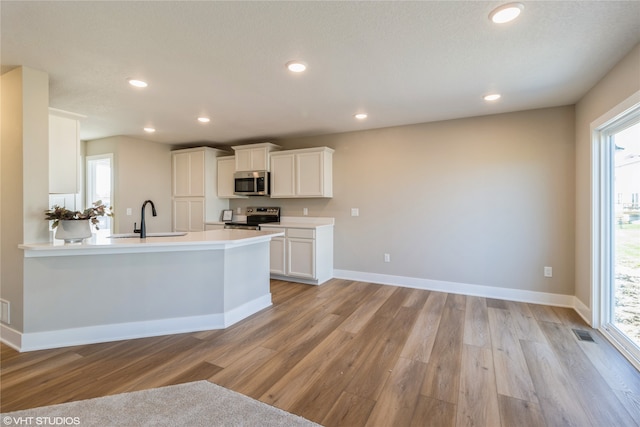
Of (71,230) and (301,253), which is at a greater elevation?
(71,230)

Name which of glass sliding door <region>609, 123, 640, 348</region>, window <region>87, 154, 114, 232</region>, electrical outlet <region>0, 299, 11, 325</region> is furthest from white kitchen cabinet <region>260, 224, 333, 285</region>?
glass sliding door <region>609, 123, 640, 348</region>

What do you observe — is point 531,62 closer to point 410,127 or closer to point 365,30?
point 365,30

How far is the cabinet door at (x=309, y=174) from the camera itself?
14.9ft

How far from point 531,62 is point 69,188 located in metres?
4.35

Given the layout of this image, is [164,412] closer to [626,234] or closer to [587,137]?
[626,234]

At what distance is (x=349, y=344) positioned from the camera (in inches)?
100.0

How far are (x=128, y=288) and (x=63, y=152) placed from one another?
1493mm

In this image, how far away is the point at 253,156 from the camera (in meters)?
5.04

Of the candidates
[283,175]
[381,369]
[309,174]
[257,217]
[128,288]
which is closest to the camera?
[381,369]

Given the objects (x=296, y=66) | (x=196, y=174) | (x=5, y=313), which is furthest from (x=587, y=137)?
(x=5, y=313)

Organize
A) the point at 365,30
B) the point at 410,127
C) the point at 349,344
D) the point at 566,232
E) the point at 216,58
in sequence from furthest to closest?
the point at 410,127 → the point at 566,232 → the point at 349,344 → the point at 216,58 → the point at 365,30

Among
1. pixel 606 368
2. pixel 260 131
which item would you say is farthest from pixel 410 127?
pixel 606 368

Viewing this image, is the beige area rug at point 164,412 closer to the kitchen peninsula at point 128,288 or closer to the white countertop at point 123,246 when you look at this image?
the kitchen peninsula at point 128,288

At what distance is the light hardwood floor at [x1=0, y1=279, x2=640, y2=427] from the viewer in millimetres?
1730
